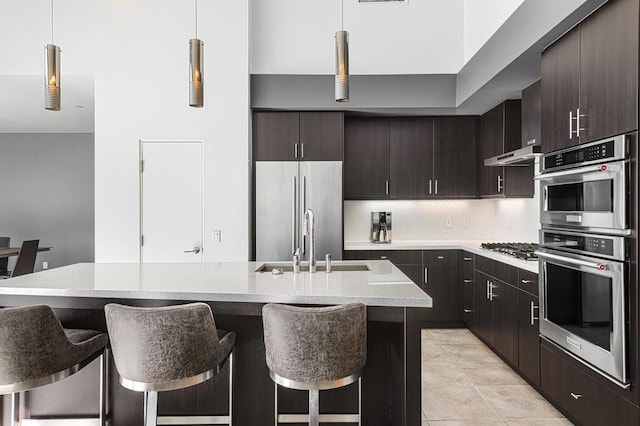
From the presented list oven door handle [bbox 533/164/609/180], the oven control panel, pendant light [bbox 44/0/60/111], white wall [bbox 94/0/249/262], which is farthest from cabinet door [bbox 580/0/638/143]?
pendant light [bbox 44/0/60/111]

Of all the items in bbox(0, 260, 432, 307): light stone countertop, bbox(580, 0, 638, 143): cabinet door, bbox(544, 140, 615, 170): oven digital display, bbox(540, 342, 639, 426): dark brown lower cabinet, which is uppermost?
bbox(580, 0, 638, 143): cabinet door

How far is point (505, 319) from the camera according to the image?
3.61 m

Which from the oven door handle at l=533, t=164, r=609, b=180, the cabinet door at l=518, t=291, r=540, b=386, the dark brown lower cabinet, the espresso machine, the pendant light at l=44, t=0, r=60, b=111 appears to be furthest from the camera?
the espresso machine

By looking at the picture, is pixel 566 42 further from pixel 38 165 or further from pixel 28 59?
pixel 38 165

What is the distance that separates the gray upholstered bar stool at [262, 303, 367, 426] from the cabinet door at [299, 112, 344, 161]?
285cm

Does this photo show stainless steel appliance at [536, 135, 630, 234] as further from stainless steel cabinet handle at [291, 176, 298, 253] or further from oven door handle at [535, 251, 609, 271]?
stainless steel cabinet handle at [291, 176, 298, 253]

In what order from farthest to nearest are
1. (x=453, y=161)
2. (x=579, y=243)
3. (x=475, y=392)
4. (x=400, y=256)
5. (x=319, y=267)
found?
(x=453, y=161), (x=400, y=256), (x=475, y=392), (x=319, y=267), (x=579, y=243)

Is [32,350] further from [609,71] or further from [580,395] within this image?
[609,71]

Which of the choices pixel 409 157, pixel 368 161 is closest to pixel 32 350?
pixel 368 161

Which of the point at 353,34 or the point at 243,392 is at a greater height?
the point at 353,34

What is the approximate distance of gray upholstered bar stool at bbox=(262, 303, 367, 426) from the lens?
1727 mm

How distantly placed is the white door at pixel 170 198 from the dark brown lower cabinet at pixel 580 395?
3202 millimetres

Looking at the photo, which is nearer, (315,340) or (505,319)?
(315,340)

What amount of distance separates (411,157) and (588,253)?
282cm
